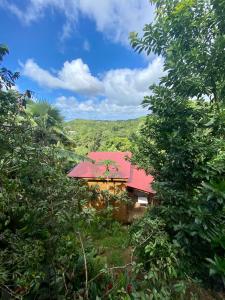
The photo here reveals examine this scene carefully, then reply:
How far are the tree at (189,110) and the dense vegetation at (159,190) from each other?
0.02 m

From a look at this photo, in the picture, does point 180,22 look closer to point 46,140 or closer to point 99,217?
point 46,140

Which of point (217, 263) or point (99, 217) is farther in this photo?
point (99, 217)

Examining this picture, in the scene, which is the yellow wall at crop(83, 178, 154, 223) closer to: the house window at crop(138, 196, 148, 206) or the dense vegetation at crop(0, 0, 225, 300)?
the house window at crop(138, 196, 148, 206)

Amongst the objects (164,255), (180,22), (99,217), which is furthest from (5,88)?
(99,217)

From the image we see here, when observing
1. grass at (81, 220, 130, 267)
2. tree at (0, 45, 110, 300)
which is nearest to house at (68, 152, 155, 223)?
grass at (81, 220, 130, 267)

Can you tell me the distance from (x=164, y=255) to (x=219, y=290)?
6.47 ft

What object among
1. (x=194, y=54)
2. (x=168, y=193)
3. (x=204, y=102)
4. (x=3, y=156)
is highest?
(x=194, y=54)

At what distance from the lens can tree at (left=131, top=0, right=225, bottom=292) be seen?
16.0ft

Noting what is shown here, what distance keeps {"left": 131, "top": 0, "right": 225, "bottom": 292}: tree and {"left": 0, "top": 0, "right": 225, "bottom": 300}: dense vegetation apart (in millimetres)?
22

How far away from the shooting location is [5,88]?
14.9 feet

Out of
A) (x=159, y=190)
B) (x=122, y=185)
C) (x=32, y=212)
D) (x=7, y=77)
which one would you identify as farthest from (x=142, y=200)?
(x=7, y=77)

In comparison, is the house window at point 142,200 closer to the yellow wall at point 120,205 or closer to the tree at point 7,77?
the yellow wall at point 120,205

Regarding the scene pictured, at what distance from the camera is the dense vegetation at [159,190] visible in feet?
12.7

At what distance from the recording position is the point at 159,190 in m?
5.54
